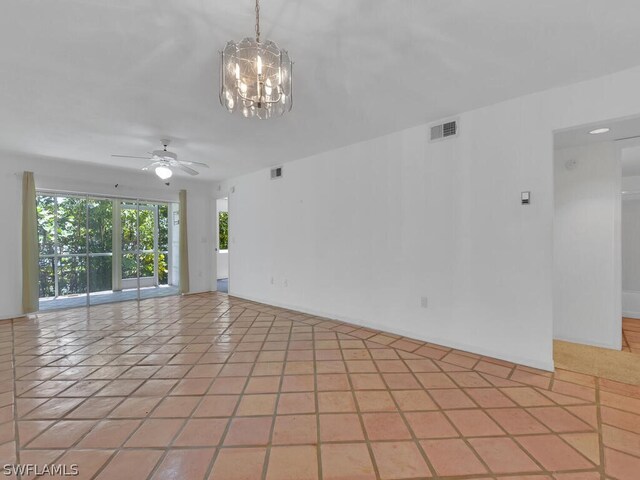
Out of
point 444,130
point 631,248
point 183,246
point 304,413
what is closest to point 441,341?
point 304,413

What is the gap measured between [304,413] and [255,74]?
226 cm

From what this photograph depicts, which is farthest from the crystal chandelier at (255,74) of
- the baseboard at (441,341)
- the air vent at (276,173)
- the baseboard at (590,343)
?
the baseboard at (590,343)

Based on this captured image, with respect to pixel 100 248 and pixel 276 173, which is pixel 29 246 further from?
pixel 276 173

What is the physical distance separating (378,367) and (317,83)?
2678 mm

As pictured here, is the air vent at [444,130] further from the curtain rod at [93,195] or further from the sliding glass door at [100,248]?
the sliding glass door at [100,248]

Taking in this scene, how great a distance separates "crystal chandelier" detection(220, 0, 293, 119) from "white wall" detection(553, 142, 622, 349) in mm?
3597

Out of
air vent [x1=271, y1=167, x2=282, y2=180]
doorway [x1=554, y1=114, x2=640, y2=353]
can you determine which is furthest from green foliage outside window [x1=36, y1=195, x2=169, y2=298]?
doorway [x1=554, y1=114, x2=640, y2=353]

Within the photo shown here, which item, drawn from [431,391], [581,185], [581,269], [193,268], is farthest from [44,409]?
[581,185]

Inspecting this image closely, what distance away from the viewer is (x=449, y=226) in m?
3.26

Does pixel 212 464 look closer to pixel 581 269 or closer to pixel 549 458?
pixel 549 458

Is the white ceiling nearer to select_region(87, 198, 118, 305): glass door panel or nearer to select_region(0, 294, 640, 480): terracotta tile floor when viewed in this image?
select_region(87, 198, 118, 305): glass door panel

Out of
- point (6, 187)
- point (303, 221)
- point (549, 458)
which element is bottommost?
point (549, 458)

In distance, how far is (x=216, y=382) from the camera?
99.3 inches

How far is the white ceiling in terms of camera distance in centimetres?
171
